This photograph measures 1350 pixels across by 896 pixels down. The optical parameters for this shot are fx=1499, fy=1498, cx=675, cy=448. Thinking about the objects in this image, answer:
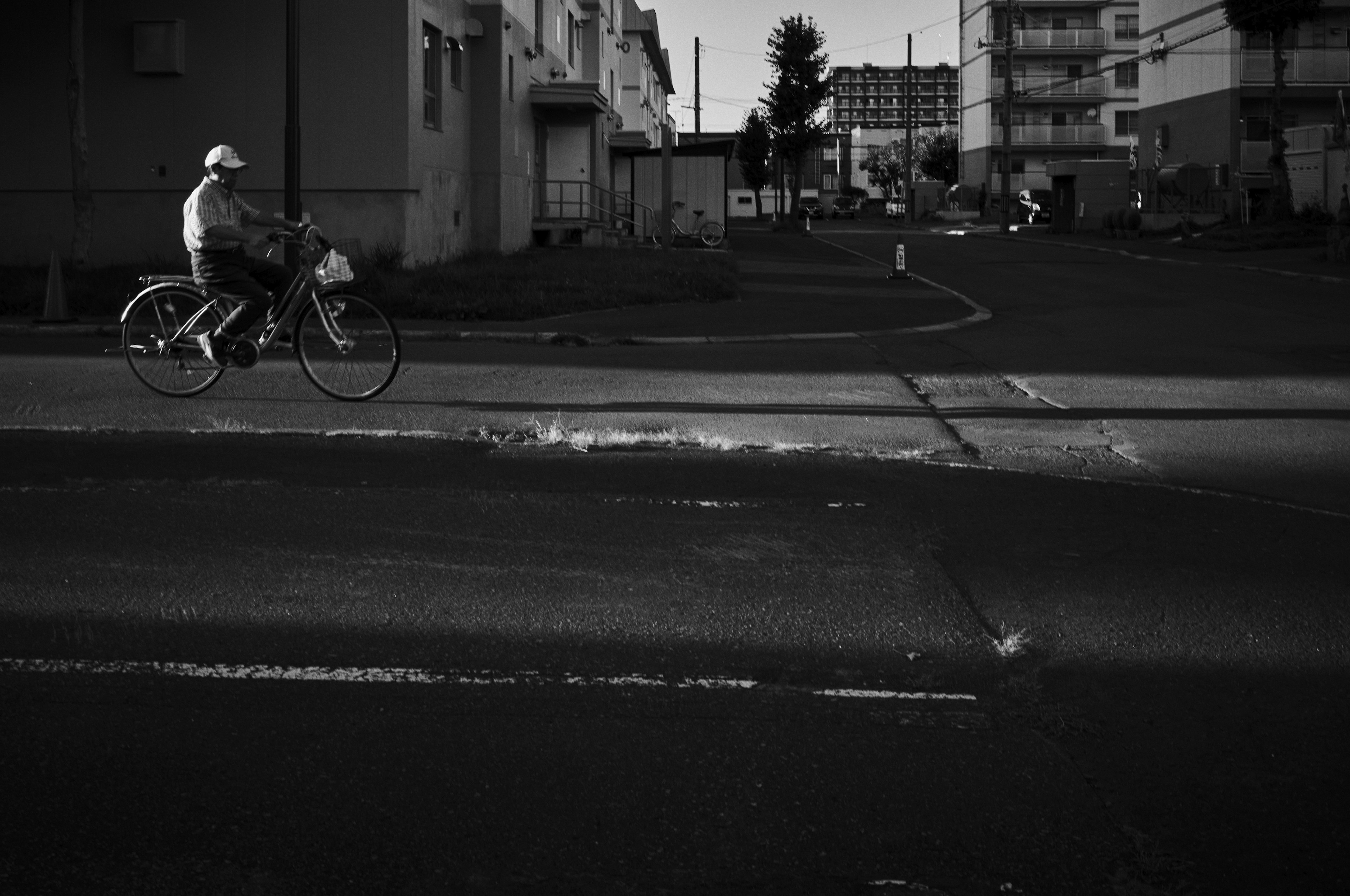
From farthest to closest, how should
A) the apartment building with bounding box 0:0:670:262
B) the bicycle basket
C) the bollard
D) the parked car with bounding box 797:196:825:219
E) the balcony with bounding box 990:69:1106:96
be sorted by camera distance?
the parked car with bounding box 797:196:825:219 → the balcony with bounding box 990:69:1106:96 → the bollard → the apartment building with bounding box 0:0:670:262 → the bicycle basket

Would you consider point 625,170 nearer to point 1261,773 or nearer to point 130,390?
point 130,390

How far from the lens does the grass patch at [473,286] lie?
18000 mm

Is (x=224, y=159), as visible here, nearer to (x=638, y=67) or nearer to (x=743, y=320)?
(x=743, y=320)

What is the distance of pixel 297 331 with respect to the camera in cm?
1070

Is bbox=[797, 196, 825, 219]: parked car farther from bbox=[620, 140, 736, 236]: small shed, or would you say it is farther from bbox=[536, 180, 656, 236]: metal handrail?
bbox=[536, 180, 656, 236]: metal handrail

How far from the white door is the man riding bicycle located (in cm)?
2886

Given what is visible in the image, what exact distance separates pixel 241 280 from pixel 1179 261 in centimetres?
2811

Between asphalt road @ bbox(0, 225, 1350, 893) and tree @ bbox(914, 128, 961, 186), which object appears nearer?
asphalt road @ bbox(0, 225, 1350, 893)

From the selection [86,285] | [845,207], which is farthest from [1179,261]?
[845,207]

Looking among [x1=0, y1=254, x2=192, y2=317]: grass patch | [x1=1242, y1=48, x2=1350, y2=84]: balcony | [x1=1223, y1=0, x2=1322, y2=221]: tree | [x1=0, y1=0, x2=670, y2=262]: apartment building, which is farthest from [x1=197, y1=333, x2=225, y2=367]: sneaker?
[x1=1242, y1=48, x2=1350, y2=84]: balcony

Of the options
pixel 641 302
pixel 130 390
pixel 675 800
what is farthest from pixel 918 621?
pixel 641 302

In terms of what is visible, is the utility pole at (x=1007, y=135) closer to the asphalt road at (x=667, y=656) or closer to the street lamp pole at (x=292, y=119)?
the street lamp pole at (x=292, y=119)

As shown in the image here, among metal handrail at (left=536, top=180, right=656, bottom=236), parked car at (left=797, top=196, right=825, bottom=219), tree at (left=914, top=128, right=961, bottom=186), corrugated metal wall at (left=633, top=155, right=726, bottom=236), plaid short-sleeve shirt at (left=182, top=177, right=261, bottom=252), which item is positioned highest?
tree at (left=914, top=128, right=961, bottom=186)

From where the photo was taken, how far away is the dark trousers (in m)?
10.6
